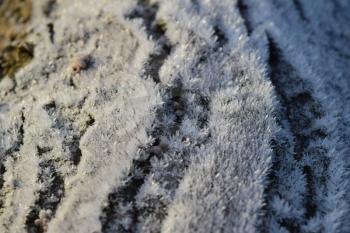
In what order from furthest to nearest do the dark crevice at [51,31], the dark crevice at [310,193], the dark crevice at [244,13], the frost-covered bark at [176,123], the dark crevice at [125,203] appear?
1. the dark crevice at [51,31]
2. the dark crevice at [244,13]
3. the dark crevice at [310,193]
4. the frost-covered bark at [176,123]
5. the dark crevice at [125,203]

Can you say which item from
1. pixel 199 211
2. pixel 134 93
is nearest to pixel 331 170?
pixel 199 211

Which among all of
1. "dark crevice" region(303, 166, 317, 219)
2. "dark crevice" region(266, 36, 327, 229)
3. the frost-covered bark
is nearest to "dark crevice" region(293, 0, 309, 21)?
the frost-covered bark

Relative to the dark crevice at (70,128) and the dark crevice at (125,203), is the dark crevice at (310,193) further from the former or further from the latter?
the dark crevice at (70,128)

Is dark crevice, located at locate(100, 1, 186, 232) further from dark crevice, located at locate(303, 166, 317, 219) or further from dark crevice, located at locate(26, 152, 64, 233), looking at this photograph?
dark crevice, located at locate(303, 166, 317, 219)

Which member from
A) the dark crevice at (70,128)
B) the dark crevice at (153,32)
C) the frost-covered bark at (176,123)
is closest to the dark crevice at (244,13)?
the frost-covered bark at (176,123)

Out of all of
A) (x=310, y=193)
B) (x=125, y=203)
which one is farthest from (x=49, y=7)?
(x=310, y=193)

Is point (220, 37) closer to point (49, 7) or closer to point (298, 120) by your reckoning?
point (298, 120)
